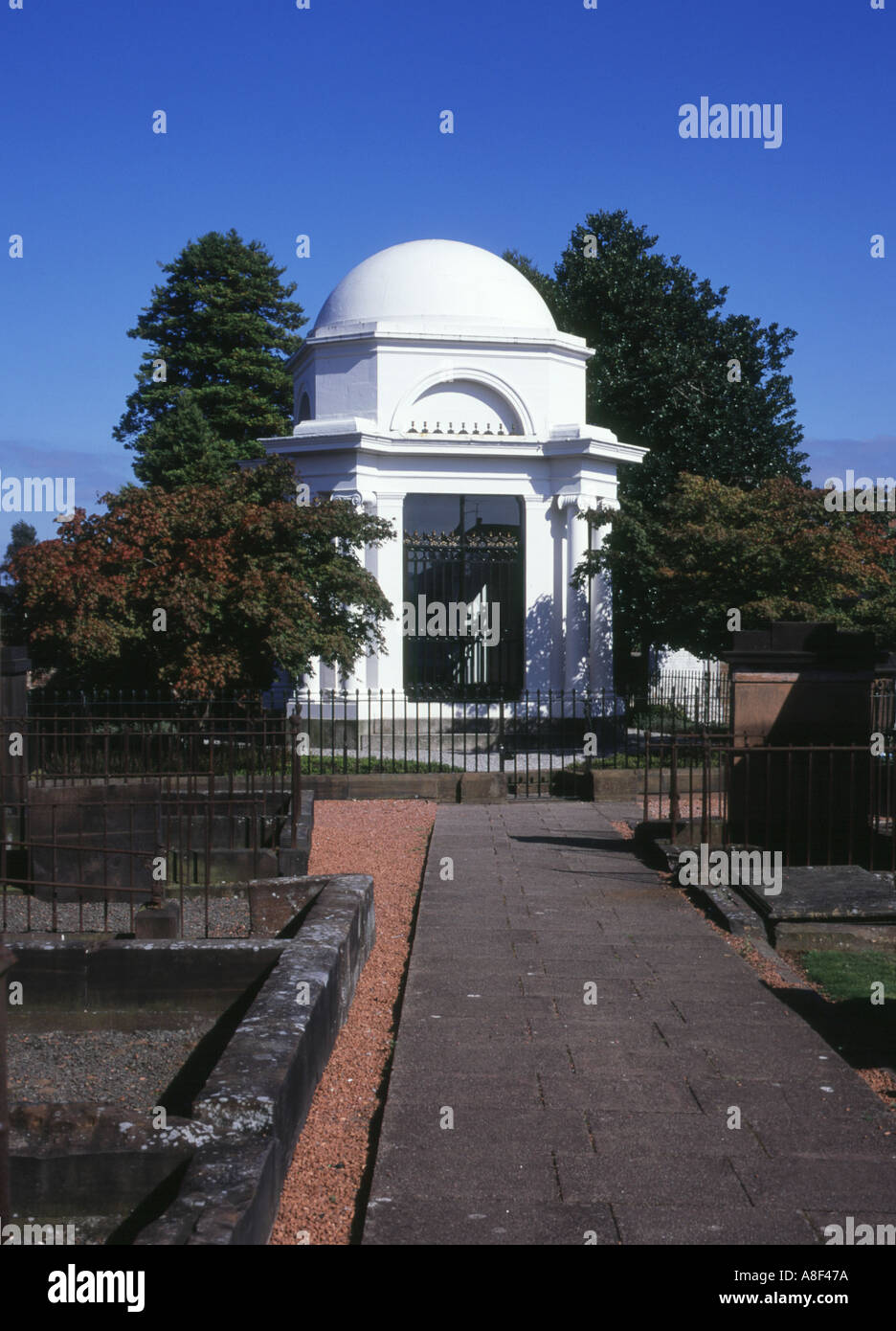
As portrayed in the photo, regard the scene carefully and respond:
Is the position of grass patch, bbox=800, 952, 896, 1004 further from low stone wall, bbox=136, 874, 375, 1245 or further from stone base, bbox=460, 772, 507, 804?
stone base, bbox=460, 772, 507, 804

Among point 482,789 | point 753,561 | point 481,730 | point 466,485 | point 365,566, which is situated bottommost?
point 482,789

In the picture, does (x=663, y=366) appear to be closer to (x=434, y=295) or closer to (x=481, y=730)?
Result: (x=434, y=295)

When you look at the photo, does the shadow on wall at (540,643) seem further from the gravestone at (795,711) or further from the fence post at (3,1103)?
the fence post at (3,1103)

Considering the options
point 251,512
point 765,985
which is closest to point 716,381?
point 251,512

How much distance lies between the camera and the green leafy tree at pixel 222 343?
125 feet

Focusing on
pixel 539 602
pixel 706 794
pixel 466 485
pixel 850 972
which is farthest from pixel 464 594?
pixel 850 972

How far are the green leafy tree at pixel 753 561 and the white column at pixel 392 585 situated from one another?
11.2 ft

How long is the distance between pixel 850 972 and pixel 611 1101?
3.00 metres

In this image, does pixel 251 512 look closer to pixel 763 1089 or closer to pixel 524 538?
pixel 524 538

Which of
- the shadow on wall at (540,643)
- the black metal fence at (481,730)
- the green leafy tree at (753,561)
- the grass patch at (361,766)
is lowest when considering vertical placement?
the grass patch at (361,766)

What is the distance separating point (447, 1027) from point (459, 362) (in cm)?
1762

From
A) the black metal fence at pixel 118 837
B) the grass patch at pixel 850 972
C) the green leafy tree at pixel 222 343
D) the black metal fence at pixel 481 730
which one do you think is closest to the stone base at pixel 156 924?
the black metal fence at pixel 118 837

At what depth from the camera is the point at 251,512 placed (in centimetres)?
1616

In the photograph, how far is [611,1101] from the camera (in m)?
5.20
